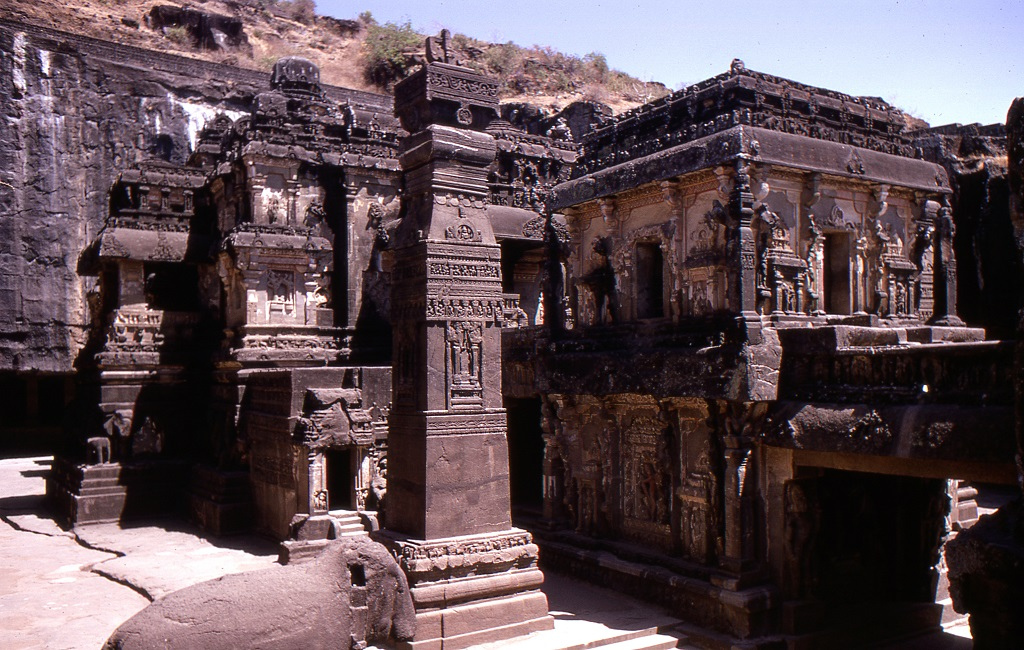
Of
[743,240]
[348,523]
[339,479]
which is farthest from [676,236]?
[339,479]

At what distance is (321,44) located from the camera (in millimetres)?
42719

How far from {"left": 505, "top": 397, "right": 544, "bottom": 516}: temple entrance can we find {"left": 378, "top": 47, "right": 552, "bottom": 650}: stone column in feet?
22.3

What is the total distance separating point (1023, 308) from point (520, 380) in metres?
7.92

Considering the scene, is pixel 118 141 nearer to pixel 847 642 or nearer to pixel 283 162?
pixel 283 162

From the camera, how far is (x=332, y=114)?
1623cm

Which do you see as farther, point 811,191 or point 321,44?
point 321,44

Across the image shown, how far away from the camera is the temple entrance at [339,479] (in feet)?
39.1

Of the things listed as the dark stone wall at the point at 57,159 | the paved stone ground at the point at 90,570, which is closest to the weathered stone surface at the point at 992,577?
the paved stone ground at the point at 90,570

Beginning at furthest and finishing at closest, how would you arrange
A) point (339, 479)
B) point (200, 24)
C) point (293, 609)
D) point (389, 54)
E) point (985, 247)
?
1. point (389, 54)
2. point (200, 24)
3. point (985, 247)
4. point (339, 479)
5. point (293, 609)

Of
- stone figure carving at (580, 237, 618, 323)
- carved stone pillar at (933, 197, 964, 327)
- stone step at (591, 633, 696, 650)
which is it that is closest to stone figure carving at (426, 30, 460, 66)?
stone figure carving at (580, 237, 618, 323)

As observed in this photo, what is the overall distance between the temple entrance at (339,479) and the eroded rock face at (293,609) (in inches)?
218

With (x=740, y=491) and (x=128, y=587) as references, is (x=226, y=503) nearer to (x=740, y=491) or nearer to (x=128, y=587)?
(x=128, y=587)

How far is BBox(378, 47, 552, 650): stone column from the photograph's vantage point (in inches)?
283

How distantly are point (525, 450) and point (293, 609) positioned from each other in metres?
9.67
